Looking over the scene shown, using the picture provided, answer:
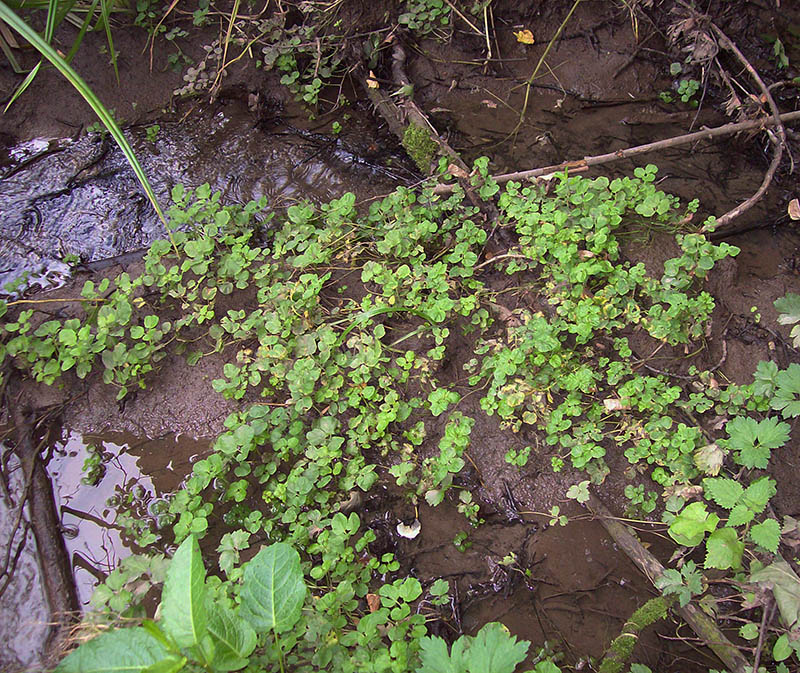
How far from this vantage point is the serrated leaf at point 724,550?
Answer: 6.88 ft

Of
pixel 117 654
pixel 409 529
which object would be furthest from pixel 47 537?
pixel 409 529

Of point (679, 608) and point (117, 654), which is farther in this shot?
point (679, 608)

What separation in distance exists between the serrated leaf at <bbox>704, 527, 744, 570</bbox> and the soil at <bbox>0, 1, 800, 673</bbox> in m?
0.37

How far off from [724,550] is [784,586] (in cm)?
21

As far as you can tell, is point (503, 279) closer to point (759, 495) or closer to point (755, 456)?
point (755, 456)

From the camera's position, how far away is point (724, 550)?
211 centimetres

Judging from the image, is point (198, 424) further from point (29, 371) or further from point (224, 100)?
point (224, 100)

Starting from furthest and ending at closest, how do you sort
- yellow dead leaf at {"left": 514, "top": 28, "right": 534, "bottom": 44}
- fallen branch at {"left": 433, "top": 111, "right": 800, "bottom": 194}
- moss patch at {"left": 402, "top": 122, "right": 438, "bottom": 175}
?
yellow dead leaf at {"left": 514, "top": 28, "right": 534, "bottom": 44} < moss patch at {"left": 402, "top": 122, "right": 438, "bottom": 175} < fallen branch at {"left": 433, "top": 111, "right": 800, "bottom": 194}

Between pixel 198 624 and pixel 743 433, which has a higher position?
pixel 198 624

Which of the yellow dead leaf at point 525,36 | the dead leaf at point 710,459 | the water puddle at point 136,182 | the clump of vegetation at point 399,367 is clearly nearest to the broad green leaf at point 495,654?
the clump of vegetation at point 399,367

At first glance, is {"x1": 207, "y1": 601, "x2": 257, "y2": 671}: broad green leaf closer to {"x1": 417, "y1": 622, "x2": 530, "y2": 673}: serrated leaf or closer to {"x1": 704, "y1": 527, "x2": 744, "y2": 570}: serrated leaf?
{"x1": 417, "y1": 622, "x2": 530, "y2": 673}: serrated leaf

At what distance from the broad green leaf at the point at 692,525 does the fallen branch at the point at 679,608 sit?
16cm

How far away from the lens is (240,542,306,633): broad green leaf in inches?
66.9

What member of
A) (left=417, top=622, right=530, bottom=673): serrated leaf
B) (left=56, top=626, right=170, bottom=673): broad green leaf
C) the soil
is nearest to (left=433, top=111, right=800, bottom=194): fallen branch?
the soil
